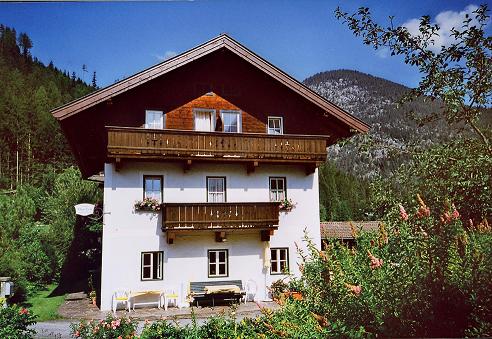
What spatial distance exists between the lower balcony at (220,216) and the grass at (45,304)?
2833 mm

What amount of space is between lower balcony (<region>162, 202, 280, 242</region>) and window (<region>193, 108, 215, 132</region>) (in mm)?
1919

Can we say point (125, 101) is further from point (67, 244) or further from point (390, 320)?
point (390, 320)

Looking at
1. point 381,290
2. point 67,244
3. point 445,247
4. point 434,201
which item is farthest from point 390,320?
point 67,244

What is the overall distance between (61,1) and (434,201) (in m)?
5.59

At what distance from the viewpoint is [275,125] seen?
1124cm

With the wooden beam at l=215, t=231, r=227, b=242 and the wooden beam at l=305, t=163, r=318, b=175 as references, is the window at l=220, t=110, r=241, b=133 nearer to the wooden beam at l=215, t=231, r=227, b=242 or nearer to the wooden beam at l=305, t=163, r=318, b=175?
the wooden beam at l=305, t=163, r=318, b=175

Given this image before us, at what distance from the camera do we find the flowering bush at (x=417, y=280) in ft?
11.0

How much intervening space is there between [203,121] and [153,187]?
199 cm

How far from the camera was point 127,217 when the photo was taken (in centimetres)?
1002

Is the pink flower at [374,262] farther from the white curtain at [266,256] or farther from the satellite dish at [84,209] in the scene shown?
the white curtain at [266,256]

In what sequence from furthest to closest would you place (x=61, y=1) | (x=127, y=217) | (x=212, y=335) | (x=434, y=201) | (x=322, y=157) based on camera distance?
(x=322, y=157)
(x=127, y=217)
(x=61, y=1)
(x=212, y=335)
(x=434, y=201)

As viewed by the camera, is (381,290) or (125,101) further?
(125,101)

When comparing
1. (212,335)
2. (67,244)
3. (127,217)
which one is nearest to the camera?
(212,335)

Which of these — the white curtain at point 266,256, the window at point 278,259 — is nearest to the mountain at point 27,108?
the white curtain at point 266,256
